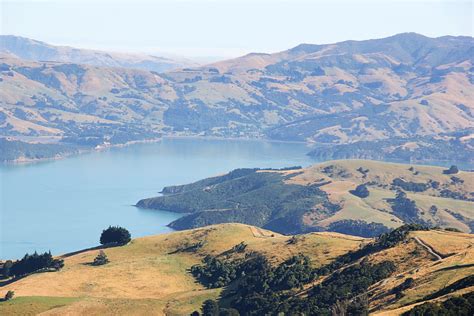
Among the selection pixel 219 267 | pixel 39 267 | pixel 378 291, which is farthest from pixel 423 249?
pixel 39 267

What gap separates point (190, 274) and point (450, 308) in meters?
70.6

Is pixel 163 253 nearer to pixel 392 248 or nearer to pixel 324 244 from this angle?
pixel 324 244

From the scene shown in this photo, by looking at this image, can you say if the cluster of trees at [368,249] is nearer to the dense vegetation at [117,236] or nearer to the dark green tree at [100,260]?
the dark green tree at [100,260]

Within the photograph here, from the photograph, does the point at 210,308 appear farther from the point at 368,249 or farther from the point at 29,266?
the point at 29,266

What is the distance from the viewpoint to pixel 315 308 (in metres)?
102

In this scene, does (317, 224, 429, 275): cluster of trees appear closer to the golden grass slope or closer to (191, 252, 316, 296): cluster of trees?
(191, 252, 316, 296): cluster of trees

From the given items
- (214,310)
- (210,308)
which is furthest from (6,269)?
Result: (214,310)

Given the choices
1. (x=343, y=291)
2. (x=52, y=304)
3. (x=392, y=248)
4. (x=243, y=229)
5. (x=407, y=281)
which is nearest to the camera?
(x=407, y=281)

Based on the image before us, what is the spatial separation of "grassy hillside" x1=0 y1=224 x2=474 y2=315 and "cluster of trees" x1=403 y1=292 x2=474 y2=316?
4.08 metres

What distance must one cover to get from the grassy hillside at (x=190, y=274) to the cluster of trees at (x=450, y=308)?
4084 mm

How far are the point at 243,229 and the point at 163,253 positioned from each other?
21196 mm

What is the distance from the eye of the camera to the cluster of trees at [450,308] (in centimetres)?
7125

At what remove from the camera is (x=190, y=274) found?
137125 millimetres

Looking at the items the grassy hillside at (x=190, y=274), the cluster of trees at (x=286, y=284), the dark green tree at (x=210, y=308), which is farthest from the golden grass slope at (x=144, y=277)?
the cluster of trees at (x=286, y=284)
